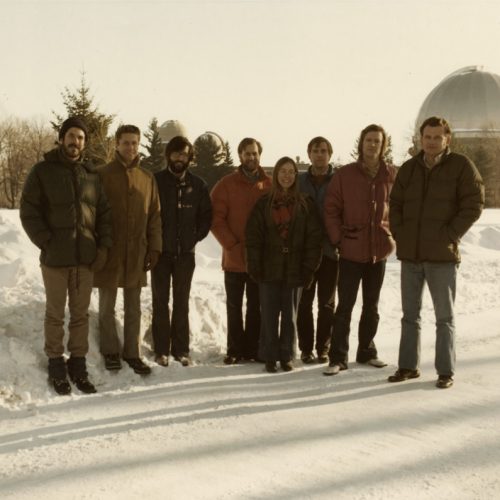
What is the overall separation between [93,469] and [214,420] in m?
1.03

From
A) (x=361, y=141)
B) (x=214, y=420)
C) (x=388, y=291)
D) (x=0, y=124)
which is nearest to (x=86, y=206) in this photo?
(x=214, y=420)

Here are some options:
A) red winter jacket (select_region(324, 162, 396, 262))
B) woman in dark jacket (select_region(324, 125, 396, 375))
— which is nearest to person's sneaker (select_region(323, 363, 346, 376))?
woman in dark jacket (select_region(324, 125, 396, 375))

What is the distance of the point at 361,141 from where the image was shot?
576 cm

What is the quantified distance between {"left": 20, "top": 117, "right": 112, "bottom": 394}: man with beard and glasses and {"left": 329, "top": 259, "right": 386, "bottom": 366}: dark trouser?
7.01 ft

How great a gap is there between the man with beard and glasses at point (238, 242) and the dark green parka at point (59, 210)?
1.37m

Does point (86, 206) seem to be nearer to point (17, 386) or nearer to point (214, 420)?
point (17, 386)

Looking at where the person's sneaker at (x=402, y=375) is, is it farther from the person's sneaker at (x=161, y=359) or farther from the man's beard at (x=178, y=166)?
the man's beard at (x=178, y=166)

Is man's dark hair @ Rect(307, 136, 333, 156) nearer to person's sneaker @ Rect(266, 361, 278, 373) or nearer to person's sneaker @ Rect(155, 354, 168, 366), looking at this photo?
person's sneaker @ Rect(266, 361, 278, 373)

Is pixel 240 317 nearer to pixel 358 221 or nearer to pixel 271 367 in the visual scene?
pixel 271 367

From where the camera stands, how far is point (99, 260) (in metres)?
5.24

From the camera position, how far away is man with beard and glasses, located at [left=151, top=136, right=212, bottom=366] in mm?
5828

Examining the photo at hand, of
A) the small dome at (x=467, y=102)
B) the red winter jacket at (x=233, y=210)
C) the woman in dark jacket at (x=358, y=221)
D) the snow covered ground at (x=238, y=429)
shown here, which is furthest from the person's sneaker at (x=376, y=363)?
the small dome at (x=467, y=102)

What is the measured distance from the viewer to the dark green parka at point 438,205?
16.9 ft

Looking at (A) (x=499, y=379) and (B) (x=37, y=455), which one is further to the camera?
(A) (x=499, y=379)
